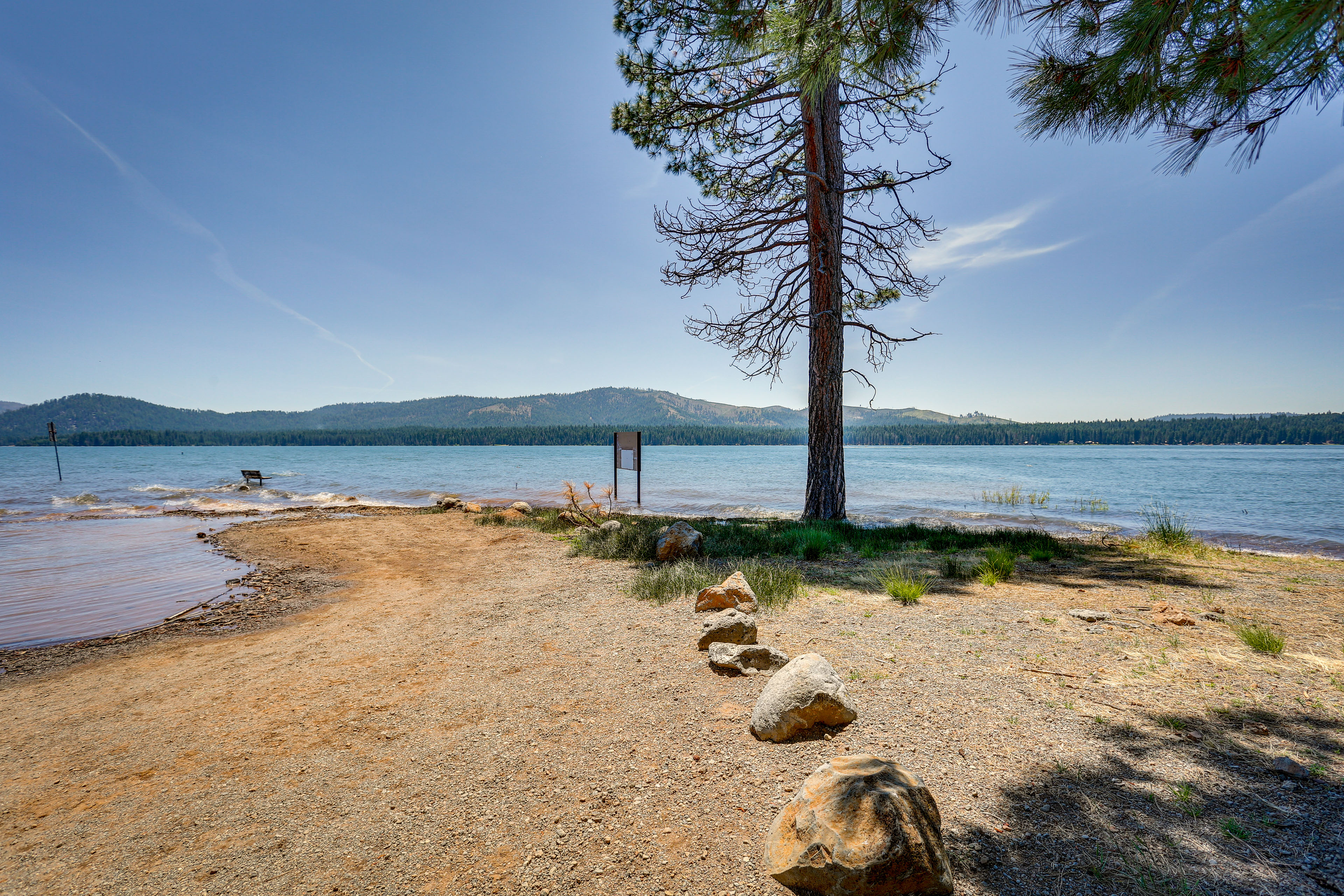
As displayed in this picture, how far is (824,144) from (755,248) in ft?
8.33

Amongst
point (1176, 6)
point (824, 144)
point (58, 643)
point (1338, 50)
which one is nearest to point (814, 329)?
point (824, 144)

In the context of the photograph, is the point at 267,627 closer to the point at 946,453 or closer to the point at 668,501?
the point at 668,501

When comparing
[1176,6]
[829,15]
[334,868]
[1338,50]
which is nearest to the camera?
[334,868]

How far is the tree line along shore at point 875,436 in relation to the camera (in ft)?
326

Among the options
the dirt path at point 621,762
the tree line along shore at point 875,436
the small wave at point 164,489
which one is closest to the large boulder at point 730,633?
the dirt path at point 621,762

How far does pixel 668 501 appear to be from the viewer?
22656mm

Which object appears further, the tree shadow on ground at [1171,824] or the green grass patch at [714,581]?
the green grass patch at [714,581]

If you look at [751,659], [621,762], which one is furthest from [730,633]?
[621,762]

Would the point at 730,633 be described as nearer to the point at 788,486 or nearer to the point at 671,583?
the point at 671,583

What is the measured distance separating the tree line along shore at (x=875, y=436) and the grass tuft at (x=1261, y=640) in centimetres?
10317

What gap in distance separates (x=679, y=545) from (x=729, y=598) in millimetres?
2985

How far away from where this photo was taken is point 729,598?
5.50 m

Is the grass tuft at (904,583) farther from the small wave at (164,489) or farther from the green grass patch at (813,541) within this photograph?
the small wave at (164,489)

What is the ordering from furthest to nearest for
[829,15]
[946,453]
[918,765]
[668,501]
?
[946,453] → [668,501] → [829,15] → [918,765]
